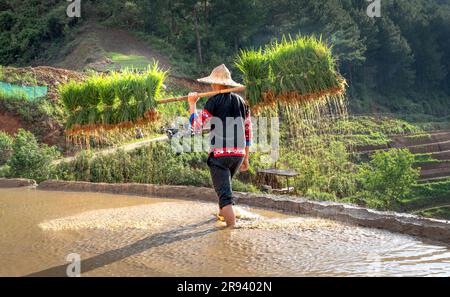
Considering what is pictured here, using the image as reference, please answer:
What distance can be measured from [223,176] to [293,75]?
55.4 inches

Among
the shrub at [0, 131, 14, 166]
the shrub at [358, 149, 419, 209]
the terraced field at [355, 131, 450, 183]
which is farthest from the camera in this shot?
the terraced field at [355, 131, 450, 183]

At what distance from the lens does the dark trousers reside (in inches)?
206

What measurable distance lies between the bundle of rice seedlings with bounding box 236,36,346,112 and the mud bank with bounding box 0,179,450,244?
123 cm

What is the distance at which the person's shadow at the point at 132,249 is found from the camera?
3993 millimetres

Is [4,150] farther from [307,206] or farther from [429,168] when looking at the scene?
[429,168]

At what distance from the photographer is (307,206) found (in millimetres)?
6207

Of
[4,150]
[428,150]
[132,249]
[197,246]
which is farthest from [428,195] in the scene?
[132,249]

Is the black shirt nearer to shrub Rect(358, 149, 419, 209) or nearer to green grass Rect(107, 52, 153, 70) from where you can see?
shrub Rect(358, 149, 419, 209)

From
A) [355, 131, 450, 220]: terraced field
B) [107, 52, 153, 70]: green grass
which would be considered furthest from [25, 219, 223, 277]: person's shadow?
A: [107, 52, 153, 70]: green grass

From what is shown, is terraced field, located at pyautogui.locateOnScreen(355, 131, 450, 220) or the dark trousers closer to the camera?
the dark trousers

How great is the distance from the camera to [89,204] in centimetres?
714

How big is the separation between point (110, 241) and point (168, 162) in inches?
270

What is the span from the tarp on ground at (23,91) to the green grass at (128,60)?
28.2 ft

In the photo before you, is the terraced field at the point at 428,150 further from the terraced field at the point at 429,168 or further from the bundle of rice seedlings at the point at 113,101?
the bundle of rice seedlings at the point at 113,101
